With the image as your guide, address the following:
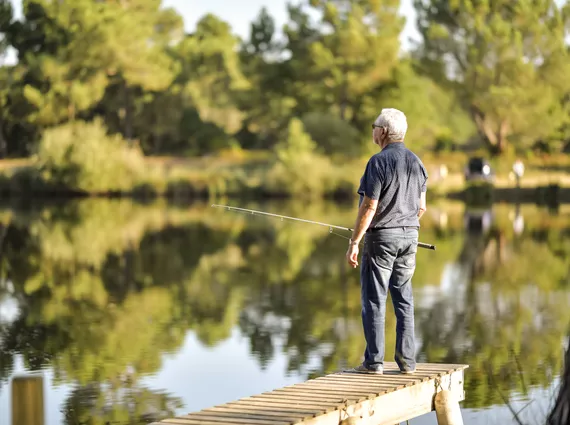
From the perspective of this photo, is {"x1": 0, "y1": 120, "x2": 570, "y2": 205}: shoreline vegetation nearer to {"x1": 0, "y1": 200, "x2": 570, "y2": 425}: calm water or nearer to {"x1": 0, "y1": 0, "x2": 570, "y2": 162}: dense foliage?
{"x1": 0, "y1": 0, "x2": 570, "y2": 162}: dense foliage

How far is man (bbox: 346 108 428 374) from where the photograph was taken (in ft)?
21.4

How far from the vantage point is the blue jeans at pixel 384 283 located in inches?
260

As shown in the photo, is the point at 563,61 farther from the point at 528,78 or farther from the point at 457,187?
the point at 457,187

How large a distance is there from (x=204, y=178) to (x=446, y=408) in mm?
40625

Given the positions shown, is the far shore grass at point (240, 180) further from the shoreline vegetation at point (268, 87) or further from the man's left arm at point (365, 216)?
the man's left arm at point (365, 216)

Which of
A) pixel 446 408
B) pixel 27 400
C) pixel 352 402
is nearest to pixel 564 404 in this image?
pixel 352 402

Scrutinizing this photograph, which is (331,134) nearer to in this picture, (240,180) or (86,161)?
(240,180)

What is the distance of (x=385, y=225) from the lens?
21.6 feet

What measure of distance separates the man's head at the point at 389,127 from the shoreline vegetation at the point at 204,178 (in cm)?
3555

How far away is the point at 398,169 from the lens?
6.57 m

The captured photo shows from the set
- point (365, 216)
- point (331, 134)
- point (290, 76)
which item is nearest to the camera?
point (365, 216)

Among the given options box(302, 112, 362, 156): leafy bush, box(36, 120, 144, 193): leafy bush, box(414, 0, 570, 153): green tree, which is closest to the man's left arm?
box(36, 120, 144, 193): leafy bush

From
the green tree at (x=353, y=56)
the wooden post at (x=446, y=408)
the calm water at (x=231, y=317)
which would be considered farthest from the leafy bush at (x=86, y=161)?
the wooden post at (x=446, y=408)

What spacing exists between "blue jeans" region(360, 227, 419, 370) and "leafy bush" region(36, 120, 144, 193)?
132ft
